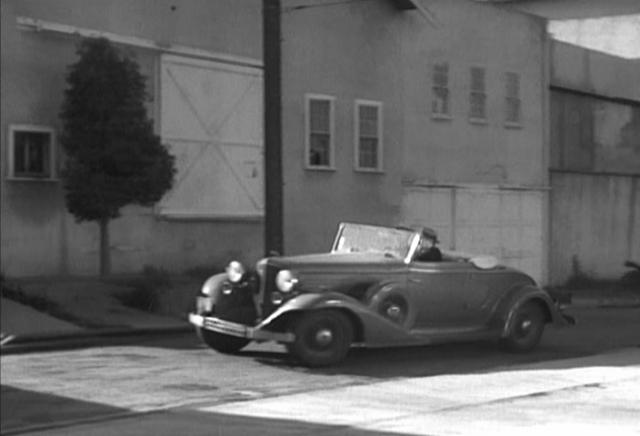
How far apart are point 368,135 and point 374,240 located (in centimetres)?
1147

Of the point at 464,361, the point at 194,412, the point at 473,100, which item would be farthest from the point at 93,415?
the point at 473,100

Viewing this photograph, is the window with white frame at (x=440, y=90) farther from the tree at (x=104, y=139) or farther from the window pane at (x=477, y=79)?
the tree at (x=104, y=139)

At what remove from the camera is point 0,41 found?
2144 centimetres

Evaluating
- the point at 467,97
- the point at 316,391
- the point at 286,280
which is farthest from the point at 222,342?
the point at 467,97

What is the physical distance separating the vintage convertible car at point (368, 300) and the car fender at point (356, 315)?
1cm

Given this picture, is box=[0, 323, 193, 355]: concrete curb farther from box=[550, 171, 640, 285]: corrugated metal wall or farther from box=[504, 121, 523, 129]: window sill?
box=[550, 171, 640, 285]: corrugated metal wall

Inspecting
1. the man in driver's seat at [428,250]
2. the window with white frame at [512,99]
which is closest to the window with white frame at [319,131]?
the window with white frame at [512,99]

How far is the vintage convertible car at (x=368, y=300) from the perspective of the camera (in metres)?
16.0

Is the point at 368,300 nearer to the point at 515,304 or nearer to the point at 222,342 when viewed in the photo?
the point at 222,342

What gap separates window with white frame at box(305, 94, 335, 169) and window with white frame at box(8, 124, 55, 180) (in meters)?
6.60

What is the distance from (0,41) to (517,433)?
1255 cm

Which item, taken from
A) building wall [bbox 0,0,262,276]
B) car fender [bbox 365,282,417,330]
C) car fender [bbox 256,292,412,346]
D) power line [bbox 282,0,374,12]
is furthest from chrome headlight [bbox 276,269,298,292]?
power line [bbox 282,0,374,12]

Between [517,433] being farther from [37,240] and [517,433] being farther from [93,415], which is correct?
[37,240]

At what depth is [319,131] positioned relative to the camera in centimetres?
2775
